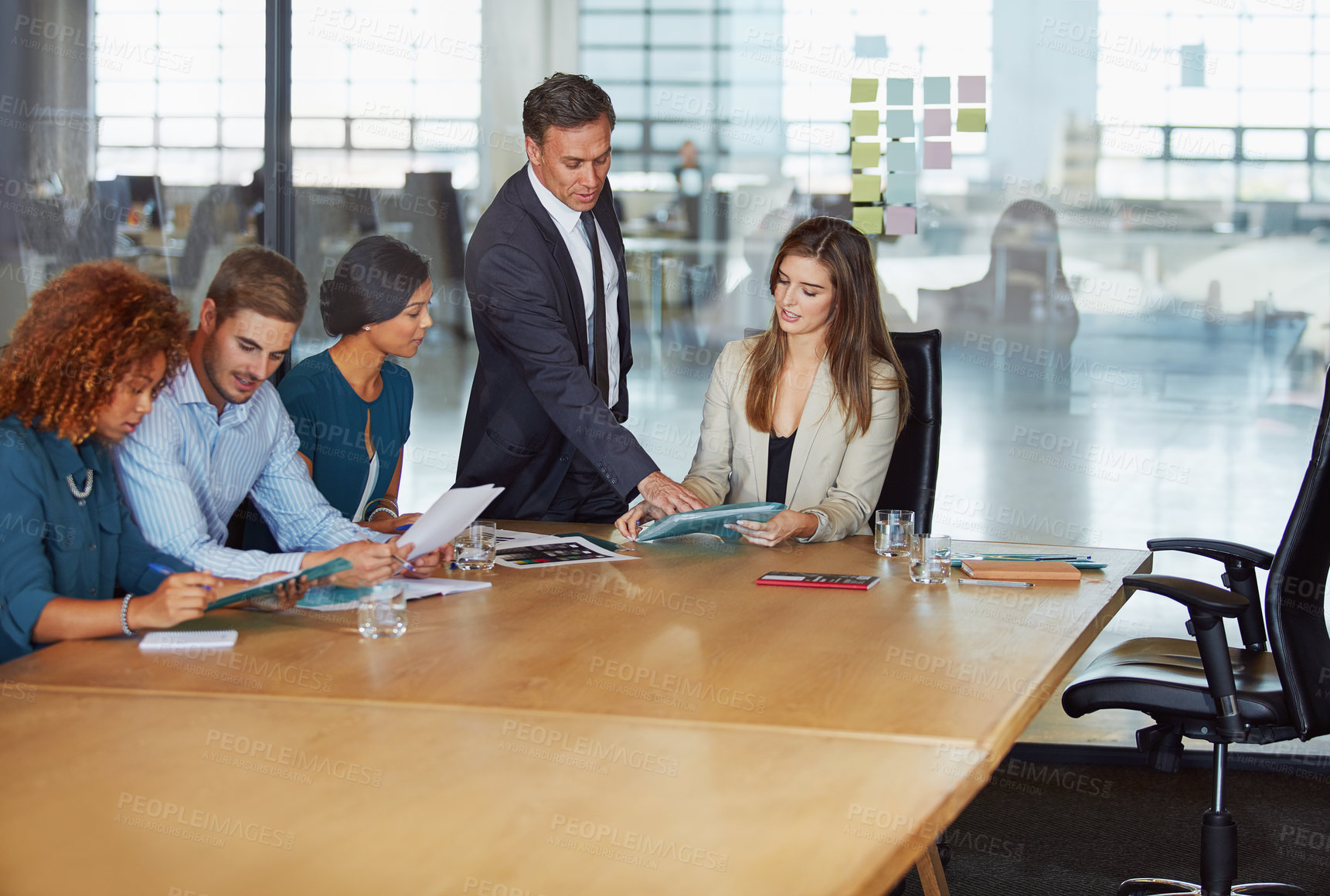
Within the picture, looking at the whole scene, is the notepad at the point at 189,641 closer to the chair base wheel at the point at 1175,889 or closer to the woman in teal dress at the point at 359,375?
the woman in teal dress at the point at 359,375

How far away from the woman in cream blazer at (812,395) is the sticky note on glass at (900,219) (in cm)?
129

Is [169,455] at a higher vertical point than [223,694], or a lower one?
higher

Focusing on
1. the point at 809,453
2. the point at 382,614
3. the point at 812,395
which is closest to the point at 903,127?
the point at 812,395

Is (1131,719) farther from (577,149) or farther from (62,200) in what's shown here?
(62,200)

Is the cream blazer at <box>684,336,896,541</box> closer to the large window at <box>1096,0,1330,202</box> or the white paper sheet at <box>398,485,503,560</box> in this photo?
the white paper sheet at <box>398,485,503,560</box>

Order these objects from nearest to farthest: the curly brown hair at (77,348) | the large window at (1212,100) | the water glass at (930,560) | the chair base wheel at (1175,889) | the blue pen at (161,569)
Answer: the curly brown hair at (77,348) < the blue pen at (161,569) < the water glass at (930,560) < the chair base wheel at (1175,889) < the large window at (1212,100)

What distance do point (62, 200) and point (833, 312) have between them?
281 centimetres

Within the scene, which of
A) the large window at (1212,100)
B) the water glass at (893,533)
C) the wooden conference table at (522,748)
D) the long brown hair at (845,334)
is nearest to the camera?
the wooden conference table at (522,748)

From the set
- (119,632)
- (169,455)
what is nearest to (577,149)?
(169,455)

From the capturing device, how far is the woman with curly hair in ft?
5.82

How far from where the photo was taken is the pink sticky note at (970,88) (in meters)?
4.22

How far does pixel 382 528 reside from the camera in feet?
8.45

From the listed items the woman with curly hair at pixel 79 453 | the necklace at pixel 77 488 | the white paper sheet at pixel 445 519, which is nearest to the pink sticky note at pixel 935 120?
the white paper sheet at pixel 445 519

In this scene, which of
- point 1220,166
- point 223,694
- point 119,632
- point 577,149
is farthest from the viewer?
point 1220,166
